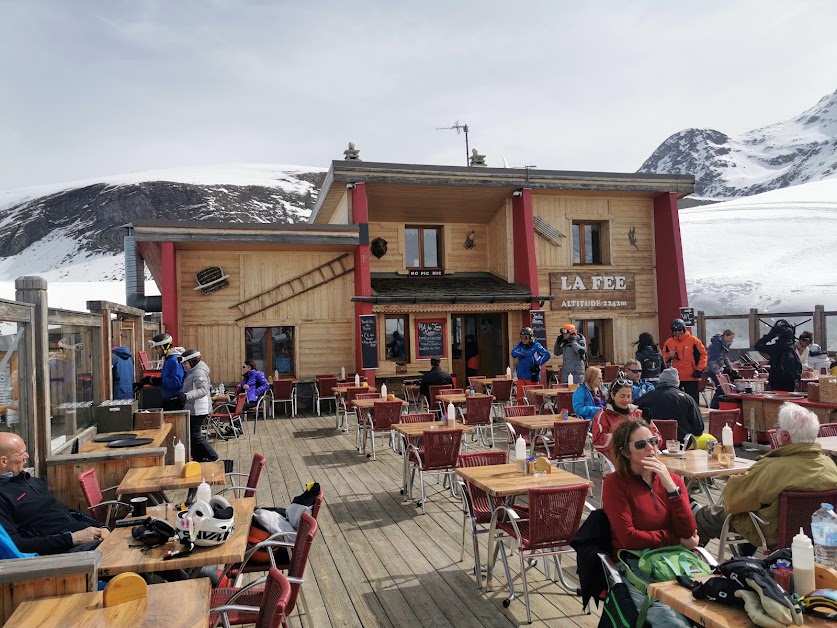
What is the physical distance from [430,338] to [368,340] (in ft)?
7.19

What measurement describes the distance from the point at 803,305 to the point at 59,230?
128 meters

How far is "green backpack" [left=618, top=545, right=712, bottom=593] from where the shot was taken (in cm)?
→ 310

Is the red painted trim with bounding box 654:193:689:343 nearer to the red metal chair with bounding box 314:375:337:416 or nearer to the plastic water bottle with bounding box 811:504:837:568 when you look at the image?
the red metal chair with bounding box 314:375:337:416

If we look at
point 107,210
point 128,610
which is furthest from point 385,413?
point 107,210

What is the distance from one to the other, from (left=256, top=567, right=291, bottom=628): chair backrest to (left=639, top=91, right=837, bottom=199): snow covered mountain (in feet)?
517

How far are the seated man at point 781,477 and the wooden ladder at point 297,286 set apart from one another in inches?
512

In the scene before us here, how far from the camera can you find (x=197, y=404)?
845 centimetres

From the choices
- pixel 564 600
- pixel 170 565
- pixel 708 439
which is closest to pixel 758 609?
pixel 564 600

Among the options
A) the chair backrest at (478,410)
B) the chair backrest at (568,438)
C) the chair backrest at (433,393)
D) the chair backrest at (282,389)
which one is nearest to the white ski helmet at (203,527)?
the chair backrest at (568,438)

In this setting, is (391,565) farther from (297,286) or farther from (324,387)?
(297,286)

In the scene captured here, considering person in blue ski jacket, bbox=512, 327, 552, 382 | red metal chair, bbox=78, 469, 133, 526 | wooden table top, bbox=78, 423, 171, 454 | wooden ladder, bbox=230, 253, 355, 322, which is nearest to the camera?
red metal chair, bbox=78, 469, 133, 526

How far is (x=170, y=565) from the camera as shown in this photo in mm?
3268

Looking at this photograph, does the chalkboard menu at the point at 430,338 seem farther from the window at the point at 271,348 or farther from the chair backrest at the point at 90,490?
the chair backrest at the point at 90,490

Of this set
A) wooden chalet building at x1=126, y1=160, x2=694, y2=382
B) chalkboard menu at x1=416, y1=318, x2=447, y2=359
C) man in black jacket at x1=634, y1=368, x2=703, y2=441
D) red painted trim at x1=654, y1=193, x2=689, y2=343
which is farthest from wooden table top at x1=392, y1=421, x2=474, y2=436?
red painted trim at x1=654, y1=193, x2=689, y2=343
